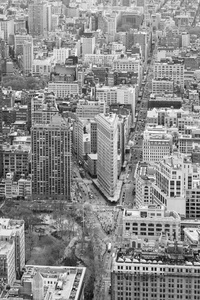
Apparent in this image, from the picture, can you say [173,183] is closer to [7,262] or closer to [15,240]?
[15,240]

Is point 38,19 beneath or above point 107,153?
above

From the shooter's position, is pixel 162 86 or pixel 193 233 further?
pixel 162 86

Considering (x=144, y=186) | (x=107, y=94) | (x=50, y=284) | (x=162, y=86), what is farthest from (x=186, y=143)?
(x=50, y=284)

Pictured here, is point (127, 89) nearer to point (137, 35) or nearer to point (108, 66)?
point (108, 66)

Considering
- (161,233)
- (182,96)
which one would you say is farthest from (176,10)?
(161,233)

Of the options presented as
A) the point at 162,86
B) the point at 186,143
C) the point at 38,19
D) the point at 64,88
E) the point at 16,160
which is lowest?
the point at 16,160

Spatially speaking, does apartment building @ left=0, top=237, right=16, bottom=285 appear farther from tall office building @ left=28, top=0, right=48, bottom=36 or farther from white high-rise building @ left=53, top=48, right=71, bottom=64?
tall office building @ left=28, top=0, right=48, bottom=36

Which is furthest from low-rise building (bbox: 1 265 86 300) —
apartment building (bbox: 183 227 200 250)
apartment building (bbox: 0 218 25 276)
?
apartment building (bbox: 183 227 200 250)

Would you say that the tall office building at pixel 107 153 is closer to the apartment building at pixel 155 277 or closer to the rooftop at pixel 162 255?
the rooftop at pixel 162 255
